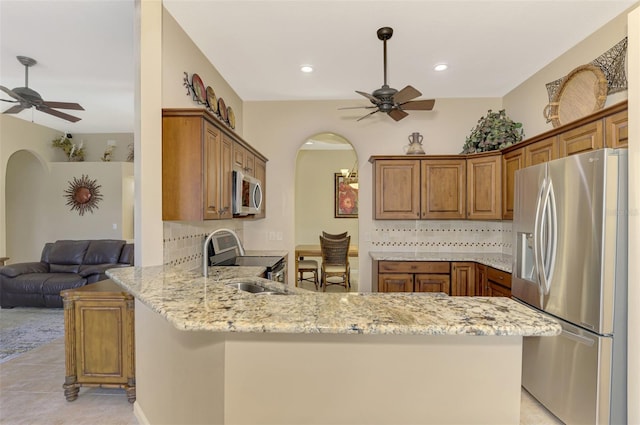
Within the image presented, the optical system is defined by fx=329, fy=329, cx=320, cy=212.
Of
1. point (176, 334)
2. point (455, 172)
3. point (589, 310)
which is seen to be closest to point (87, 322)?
point (176, 334)

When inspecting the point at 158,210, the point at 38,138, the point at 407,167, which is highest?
the point at 38,138

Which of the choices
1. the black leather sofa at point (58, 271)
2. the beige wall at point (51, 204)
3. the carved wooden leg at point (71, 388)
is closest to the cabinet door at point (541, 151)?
the carved wooden leg at point (71, 388)

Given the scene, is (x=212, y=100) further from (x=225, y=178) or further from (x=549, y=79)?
(x=549, y=79)

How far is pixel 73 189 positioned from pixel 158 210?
17.8 feet

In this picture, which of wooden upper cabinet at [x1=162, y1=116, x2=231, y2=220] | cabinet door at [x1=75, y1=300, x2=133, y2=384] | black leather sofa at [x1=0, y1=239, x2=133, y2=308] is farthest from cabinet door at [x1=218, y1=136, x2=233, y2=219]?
black leather sofa at [x1=0, y1=239, x2=133, y2=308]

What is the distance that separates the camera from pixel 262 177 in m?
4.28

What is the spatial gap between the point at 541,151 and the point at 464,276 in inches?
60.1

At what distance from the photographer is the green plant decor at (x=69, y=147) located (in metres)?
6.42

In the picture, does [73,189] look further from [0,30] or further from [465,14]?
[465,14]

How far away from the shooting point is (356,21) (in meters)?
2.63

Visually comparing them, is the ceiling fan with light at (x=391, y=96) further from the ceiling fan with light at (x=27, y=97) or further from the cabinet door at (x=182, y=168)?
the ceiling fan with light at (x=27, y=97)

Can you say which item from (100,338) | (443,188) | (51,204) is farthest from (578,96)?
(51,204)

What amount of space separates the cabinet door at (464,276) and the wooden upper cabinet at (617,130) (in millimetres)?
1896

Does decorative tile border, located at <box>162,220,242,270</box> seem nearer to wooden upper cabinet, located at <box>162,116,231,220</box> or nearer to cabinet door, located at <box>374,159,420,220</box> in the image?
wooden upper cabinet, located at <box>162,116,231,220</box>
